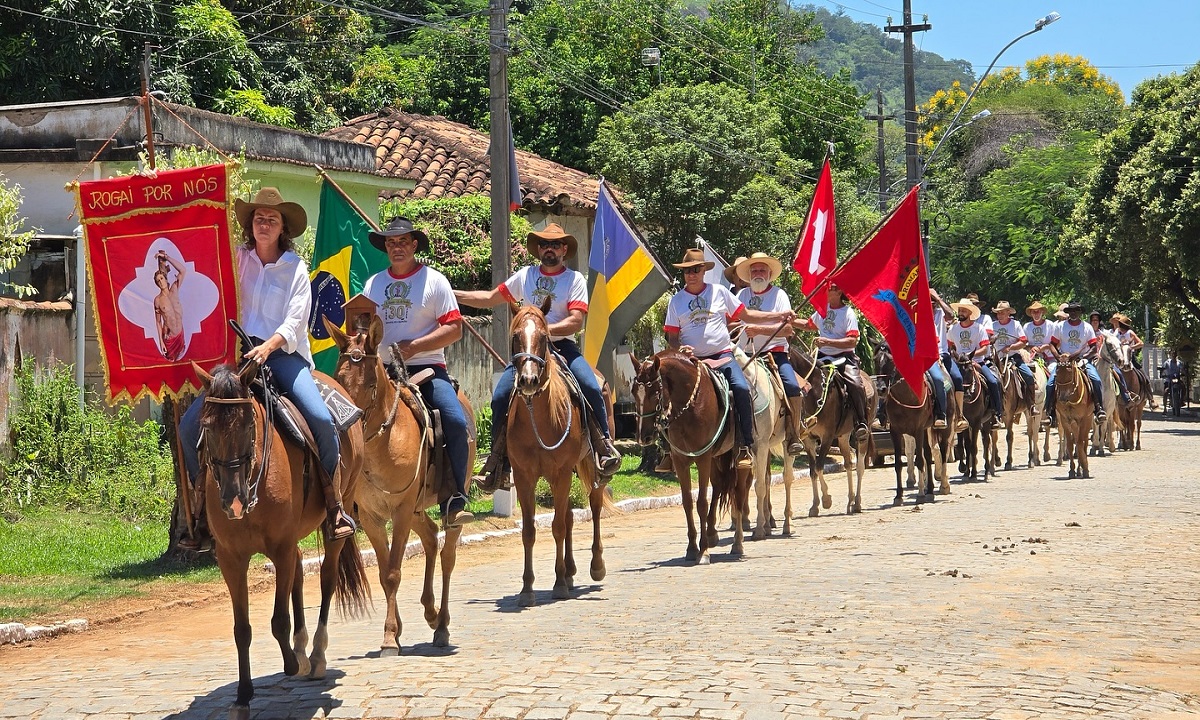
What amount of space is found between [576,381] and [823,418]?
703cm

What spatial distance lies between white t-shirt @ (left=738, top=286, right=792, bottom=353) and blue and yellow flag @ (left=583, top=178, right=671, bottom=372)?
1264mm

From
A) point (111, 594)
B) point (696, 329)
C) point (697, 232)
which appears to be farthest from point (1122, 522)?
point (697, 232)

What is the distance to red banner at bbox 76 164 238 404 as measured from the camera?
28.1 feet

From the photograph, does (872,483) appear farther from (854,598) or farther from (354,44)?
(354,44)

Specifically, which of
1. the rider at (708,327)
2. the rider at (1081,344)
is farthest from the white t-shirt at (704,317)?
the rider at (1081,344)

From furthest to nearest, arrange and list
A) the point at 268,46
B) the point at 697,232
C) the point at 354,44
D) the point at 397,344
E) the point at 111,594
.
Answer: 1. the point at 354,44
2. the point at 268,46
3. the point at 697,232
4. the point at 111,594
5. the point at 397,344

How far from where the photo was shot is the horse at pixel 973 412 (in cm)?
2334

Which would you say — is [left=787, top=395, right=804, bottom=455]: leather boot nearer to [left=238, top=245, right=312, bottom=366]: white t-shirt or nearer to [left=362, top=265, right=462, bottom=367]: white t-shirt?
[left=362, top=265, right=462, bottom=367]: white t-shirt

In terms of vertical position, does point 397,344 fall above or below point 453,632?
above

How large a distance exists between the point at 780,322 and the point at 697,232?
580 inches

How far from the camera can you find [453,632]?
10406mm

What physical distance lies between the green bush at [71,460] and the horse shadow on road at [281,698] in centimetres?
817

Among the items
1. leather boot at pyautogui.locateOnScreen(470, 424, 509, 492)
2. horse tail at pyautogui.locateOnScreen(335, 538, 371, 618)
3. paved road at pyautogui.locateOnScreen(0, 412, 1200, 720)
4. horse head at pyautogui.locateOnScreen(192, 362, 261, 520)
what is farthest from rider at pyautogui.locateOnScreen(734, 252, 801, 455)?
horse head at pyautogui.locateOnScreen(192, 362, 261, 520)

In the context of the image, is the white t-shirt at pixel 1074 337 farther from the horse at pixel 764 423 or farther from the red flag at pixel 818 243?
the horse at pixel 764 423
